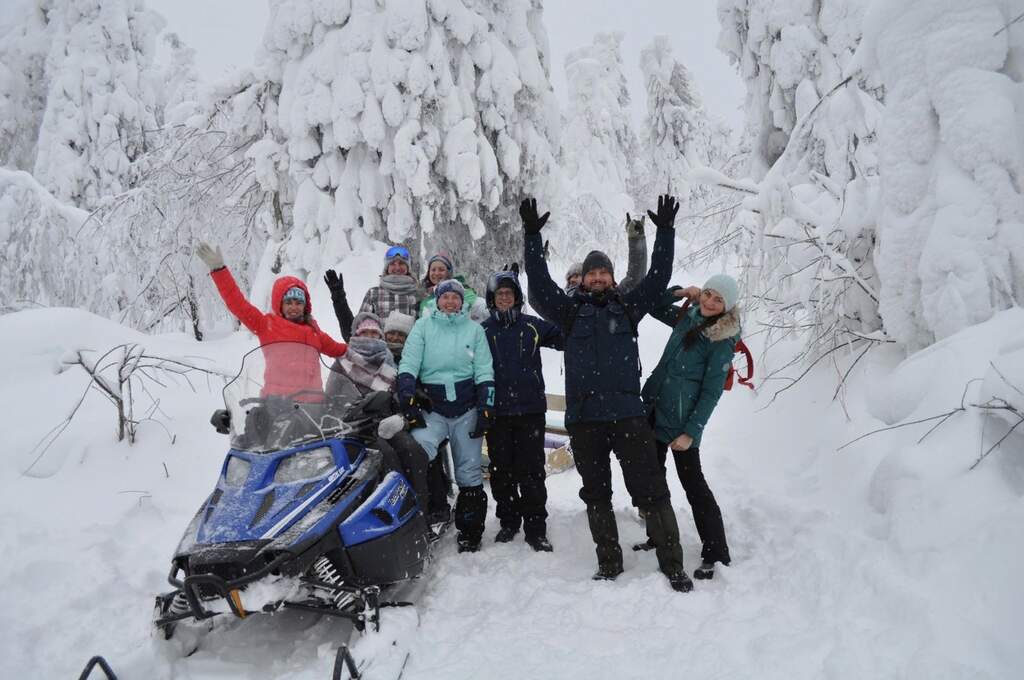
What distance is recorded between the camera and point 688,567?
12.6 ft

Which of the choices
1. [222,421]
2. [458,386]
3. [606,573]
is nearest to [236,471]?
[222,421]

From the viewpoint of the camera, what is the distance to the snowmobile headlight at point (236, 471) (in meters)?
3.01

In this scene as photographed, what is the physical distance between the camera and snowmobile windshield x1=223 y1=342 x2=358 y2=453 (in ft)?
10.6

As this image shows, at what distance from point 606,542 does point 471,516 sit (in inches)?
41.5

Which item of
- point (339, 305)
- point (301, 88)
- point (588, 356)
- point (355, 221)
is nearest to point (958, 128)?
point (588, 356)

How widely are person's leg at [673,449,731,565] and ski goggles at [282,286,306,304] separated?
8.97 feet

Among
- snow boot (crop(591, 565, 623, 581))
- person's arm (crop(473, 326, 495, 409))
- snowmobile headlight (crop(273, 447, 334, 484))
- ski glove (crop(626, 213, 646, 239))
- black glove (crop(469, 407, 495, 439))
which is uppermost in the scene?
ski glove (crop(626, 213, 646, 239))

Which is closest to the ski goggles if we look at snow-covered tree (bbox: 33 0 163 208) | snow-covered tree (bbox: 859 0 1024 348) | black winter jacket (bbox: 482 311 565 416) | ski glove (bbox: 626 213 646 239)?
black winter jacket (bbox: 482 311 565 416)

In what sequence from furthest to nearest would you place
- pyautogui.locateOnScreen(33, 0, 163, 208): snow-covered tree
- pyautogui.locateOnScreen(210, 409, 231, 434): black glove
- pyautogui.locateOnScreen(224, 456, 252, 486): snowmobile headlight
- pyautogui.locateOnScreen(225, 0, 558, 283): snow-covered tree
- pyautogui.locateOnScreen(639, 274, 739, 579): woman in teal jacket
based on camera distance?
pyautogui.locateOnScreen(33, 0, 163, 208): snow-covered tree < pyautogui.locateOnScreen(225, 0, 558, 283): snow-covered tree < pyautogui.locateOnScreen(639, 274, 739, 579): woman in teal jacket < pyautogui.locateOnScreen(210, 409, 231, 434): black glove < pyautogui.locateOnScreen(224, 456, 252, 486): snowmobile headlight

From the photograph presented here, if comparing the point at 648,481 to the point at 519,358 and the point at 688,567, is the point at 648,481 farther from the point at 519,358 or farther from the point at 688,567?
the point at 519,358

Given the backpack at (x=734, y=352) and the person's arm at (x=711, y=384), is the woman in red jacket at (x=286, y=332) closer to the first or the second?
the person's arm at (x=711, y=384)

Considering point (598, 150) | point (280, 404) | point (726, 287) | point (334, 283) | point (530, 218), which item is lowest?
point (280, 404)

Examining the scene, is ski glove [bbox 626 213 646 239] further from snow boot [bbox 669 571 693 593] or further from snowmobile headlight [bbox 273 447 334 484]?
snowmobile headlight [bbox 273 447 334 484]

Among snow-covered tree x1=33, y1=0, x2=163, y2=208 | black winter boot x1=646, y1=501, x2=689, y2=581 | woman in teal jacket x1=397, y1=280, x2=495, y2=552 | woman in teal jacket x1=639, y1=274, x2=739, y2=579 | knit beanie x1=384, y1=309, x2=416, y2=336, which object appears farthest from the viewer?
snow-covered tree x1=33, y1=0, x2=163, y2=208
